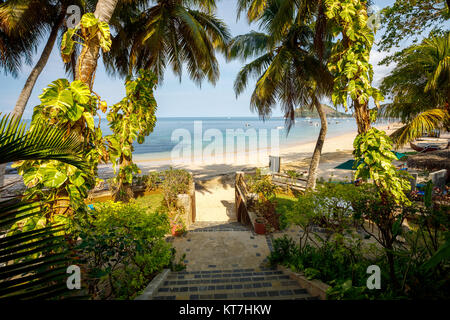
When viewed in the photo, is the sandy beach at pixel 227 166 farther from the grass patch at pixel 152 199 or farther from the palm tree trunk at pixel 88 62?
the palm tree trunk at pixel 88 62

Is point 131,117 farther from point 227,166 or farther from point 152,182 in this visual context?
point 227,166

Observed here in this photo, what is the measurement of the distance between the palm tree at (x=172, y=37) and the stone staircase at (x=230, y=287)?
6.61 metres

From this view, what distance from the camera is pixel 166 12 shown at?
21.1 ft

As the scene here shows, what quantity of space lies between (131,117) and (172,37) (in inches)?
151

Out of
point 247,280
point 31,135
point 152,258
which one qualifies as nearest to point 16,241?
point 31,135

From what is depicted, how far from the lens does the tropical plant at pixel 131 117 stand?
5.15 metres

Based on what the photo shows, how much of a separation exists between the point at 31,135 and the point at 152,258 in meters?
2.74

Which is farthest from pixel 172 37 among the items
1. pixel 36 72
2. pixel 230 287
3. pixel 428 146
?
pixel 428 146

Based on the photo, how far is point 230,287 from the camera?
3260mm

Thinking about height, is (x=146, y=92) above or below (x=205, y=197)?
above

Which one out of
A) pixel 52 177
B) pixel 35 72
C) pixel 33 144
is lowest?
pixel 52 177

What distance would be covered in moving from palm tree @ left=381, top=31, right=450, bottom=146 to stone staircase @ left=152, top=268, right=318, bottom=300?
541cm

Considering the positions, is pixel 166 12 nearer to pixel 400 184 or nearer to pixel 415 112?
pixel 400 184

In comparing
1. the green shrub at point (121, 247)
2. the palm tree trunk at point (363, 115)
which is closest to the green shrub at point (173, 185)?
the green shrub at point (121, 247)
